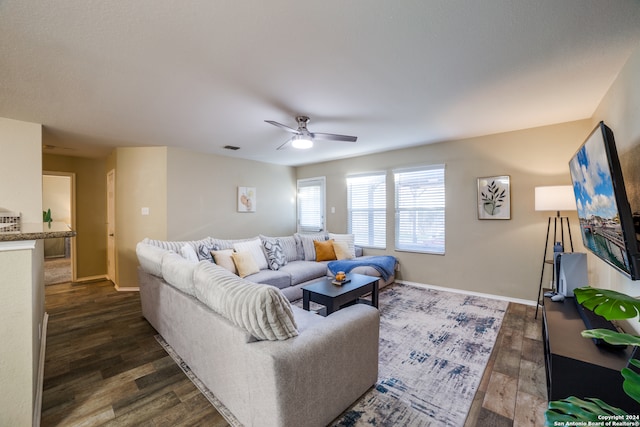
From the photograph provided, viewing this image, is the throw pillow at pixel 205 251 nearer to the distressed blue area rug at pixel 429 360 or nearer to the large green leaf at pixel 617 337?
the distressed blue area rug at pixel 429 360

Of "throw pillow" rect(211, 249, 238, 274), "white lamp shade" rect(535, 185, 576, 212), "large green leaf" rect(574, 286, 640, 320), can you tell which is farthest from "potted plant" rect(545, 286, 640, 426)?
"throw pillow" rect(211, 249, 238, 274)

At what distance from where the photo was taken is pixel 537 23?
163 cm

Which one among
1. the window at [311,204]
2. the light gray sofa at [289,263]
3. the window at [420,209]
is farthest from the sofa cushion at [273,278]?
the window at [311,204]

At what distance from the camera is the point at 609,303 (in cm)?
85

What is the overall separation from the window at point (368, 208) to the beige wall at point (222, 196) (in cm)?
172

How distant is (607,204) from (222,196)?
5.20 metres

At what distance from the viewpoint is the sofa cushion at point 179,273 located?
2.07 m

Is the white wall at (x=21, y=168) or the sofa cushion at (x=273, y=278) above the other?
the white wall at (x=21, y=168)

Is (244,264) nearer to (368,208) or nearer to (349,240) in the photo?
(349,240)

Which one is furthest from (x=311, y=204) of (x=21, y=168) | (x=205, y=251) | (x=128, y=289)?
(x=21, y=168)

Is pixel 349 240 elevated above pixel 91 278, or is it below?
above

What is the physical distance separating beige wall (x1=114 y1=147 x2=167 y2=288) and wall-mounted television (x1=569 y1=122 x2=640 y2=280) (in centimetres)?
521

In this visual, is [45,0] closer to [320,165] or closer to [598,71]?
[598,71]

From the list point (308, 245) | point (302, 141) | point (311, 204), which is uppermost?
point (302, 141)
